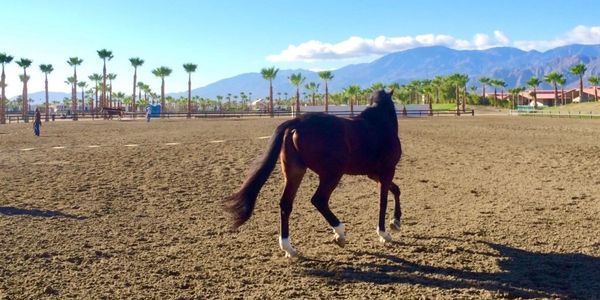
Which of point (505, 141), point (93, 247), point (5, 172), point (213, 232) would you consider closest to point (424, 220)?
point (213, 232)

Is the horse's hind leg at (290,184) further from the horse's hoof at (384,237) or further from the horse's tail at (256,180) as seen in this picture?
the horse's hoof at (384,237)

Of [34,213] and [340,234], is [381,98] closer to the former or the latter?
[340,234]

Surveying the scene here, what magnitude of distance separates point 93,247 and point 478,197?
6946 mm

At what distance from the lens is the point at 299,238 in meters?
7.59

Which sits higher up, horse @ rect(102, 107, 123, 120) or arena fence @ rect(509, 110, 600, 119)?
horse @ rect(102, 107, 123, 120)

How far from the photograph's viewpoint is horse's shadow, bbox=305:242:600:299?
5363 mm

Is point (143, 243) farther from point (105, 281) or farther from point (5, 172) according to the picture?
point (5, 172)

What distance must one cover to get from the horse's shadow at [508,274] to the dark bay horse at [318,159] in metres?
0.72

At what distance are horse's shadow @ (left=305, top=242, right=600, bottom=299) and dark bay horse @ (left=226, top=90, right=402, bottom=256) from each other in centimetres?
72

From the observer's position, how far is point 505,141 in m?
23.4

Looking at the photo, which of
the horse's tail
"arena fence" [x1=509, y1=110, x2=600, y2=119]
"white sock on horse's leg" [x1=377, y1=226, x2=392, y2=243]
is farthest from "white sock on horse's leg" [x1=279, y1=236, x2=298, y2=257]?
"arena fence" [x1=509, y1=110, x2=600, y2=119]

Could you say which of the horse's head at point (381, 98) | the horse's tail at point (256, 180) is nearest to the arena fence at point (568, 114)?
the horse's head at point (381, 98)

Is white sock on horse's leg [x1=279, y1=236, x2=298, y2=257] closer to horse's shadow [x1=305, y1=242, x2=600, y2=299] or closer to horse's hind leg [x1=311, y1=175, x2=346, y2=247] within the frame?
horse's shadow [x1=305, y1=242, x2=600, y2=299]

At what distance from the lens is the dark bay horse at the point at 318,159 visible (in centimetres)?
664
